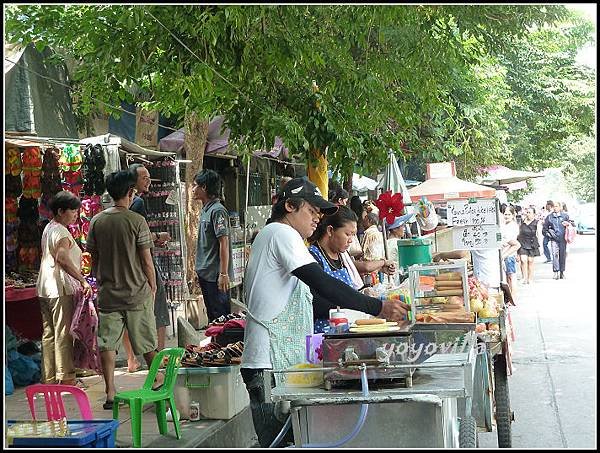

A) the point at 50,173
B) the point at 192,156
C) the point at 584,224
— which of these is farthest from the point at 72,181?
the point at 584,224

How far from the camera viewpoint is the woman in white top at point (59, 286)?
8.98 metres

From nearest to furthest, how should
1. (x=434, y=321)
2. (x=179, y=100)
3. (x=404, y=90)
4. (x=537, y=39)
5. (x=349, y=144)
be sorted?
(x=434, y=321) → (x=179, y=100) → (x=349, y=144) → (x=404, y=90) → (x=537, y=39)

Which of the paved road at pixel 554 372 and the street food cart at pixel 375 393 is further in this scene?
the paved road at pixel 554 372

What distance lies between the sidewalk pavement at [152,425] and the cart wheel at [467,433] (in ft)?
8.33

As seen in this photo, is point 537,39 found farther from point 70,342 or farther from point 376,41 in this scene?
point 70,342

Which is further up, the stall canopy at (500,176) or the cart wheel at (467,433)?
the stall canopy at (500,176)

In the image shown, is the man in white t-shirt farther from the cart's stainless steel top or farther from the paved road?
the paved road

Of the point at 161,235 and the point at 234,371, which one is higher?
the point at 161,235

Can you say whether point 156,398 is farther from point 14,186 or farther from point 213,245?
point 14,186

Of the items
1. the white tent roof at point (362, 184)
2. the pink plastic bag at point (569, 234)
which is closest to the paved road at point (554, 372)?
the white tent roof at point (362, 184)

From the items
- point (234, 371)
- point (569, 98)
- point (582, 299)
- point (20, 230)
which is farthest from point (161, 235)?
point (569, 98)

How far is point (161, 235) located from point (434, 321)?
5965 mm

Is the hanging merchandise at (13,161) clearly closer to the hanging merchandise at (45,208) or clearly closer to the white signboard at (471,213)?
the hanging merchandise at (45,208)

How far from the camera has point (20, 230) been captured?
10359 mm
